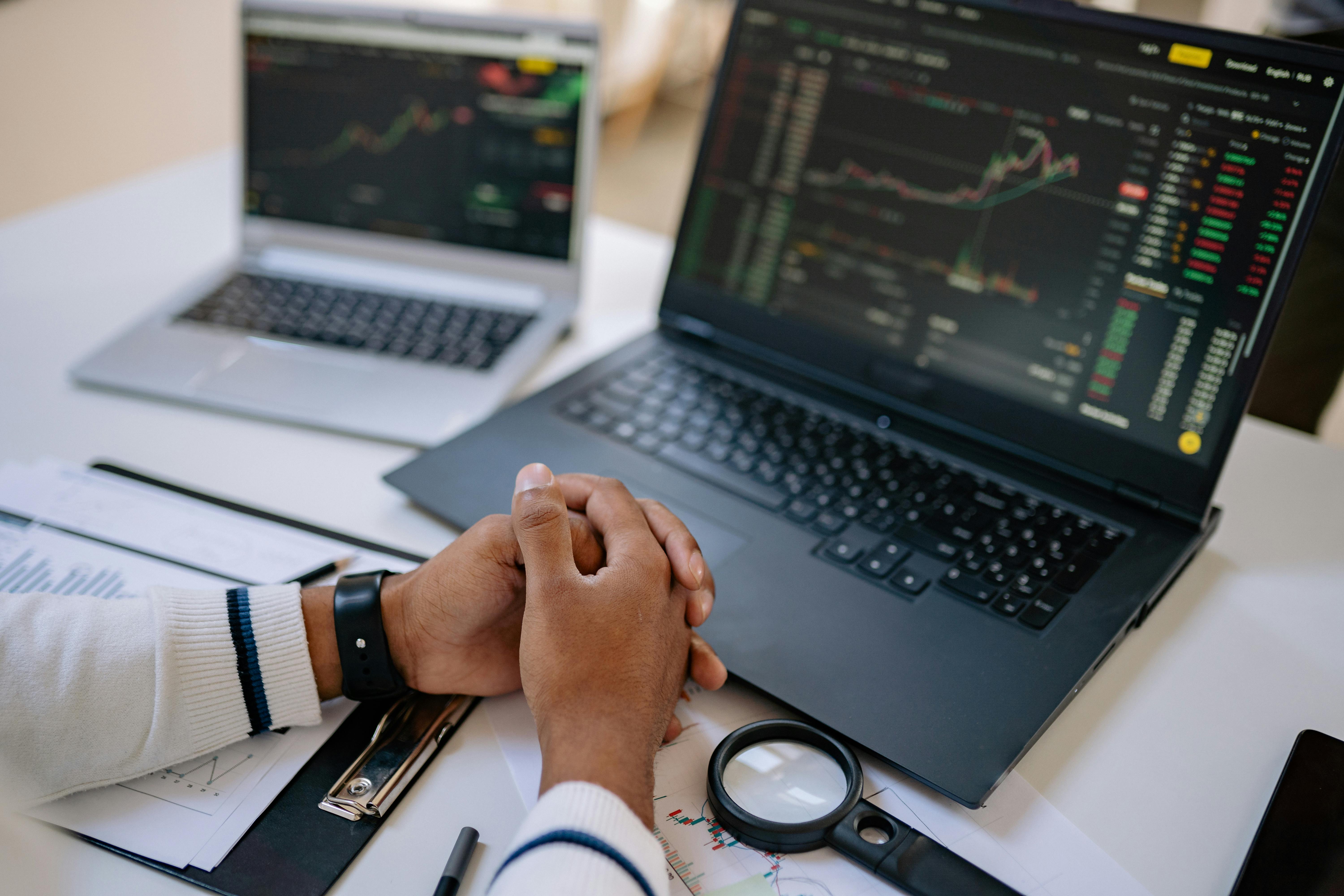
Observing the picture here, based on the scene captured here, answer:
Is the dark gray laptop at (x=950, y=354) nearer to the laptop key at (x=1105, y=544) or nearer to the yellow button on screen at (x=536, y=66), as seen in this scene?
the laptop key at (x=1105, y=544)

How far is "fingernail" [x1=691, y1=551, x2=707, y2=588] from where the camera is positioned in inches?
25.9

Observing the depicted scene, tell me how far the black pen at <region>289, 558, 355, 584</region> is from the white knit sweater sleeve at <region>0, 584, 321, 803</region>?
8 centimetres

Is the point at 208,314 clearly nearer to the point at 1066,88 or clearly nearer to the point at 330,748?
the point at 330,748

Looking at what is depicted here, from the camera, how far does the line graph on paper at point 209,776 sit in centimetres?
59

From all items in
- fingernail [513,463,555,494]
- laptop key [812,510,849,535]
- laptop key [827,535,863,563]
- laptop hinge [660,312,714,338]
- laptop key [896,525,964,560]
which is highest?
laptop hinge [660,312,714,338]

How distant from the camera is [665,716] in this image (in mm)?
604

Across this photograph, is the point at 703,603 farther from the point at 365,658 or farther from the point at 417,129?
the point at 417,129

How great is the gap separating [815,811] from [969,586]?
0.23 metres

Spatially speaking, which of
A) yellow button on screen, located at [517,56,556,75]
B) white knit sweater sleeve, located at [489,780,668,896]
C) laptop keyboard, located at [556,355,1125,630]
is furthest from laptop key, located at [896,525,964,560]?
yellow button on screen, located at [517,56,556,75]

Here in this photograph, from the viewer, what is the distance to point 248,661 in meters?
0.65

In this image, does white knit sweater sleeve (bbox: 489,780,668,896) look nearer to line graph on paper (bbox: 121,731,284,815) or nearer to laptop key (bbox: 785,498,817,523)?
line graph on paper (bbox: 121,731,284,815)

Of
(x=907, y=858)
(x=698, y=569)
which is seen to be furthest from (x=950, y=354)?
(x=907, y=858)

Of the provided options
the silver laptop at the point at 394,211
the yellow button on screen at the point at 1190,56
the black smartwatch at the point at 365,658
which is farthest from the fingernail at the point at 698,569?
the yellow button on screen at the point at 1190,56

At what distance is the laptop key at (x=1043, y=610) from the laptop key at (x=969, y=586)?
3cm
